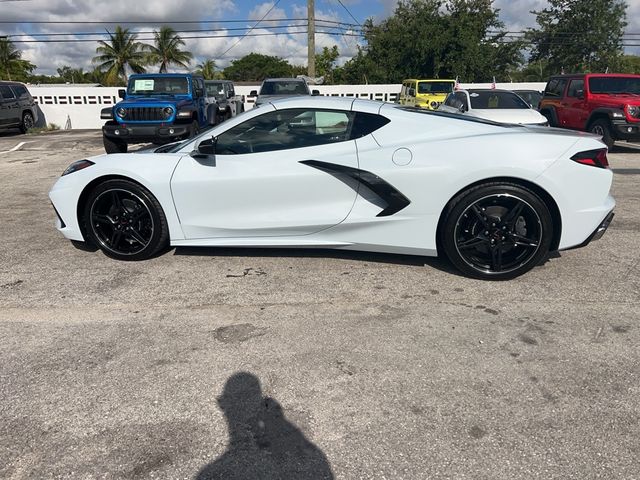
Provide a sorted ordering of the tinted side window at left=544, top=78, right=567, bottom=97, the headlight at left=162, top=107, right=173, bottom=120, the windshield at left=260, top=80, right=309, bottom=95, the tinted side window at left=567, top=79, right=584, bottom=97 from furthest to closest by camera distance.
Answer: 1. the windshield at left=260, top=80, right=309, bottom=95
2. the tinted side window at left=544, top=78, right=567, bottom=97
3. the tinted side window at left=567, top=79, right=584, bottom=97
4. the headlight at left=162, top=107, right=173, bottom=120

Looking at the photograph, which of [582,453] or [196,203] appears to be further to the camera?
[196,203]

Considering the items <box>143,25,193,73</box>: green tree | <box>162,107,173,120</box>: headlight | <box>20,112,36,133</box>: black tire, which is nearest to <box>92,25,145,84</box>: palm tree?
<box>143,25,193,73</box>: green tree

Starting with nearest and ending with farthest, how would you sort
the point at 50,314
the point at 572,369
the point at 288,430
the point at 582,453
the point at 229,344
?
the point at 582,453, the point at 288,430, the point at 572,369, the point at 229,344, the point at 50,314

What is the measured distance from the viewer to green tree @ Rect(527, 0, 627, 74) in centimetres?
3438

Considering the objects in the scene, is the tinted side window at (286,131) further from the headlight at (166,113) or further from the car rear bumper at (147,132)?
the headlight at (166,113)

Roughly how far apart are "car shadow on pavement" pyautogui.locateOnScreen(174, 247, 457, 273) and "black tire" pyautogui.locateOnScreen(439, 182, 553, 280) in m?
0.42

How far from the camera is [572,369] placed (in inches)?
106

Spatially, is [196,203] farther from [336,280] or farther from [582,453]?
[582,453]

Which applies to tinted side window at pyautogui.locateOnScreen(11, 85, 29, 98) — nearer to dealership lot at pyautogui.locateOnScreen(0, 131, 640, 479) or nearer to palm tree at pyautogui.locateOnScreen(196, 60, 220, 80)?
dealership lot at pyautogui.locateOnScreen(0, 131, 640, 479)

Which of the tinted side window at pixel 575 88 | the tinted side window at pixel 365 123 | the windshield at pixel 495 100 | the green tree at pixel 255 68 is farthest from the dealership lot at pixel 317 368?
the green tree at pixel 255 68

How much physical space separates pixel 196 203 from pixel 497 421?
278 centimetres

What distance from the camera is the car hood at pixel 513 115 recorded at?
34.3ft

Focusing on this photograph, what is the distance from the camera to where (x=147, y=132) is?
35.4 feet

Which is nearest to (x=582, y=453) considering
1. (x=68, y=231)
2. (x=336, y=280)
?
(x=336, y=280)
